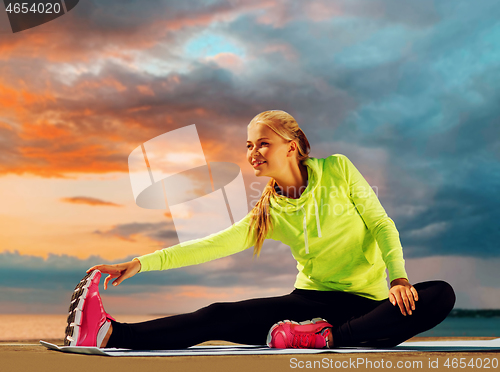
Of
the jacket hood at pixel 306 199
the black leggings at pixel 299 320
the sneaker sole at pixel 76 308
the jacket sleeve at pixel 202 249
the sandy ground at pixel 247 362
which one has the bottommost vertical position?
the sandy ground at pixel 247 362

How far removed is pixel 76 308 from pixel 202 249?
25.4 inches

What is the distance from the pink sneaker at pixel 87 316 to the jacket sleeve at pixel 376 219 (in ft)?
4.14

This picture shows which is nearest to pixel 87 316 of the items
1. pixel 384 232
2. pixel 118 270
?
pixel 118 270

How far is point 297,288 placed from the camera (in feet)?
7.48

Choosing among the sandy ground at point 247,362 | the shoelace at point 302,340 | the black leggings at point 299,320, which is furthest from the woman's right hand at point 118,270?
the shoelace at point 302,340

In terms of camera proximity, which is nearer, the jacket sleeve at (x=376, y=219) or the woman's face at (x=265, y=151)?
the jacket sleeve at (x=376, y=219)

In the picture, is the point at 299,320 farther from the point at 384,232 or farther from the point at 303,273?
the point at 384,232

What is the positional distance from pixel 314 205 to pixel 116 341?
1144 millimetres

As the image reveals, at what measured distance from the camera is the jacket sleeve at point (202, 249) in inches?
78.2

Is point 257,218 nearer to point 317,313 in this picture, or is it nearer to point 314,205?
point 314,205

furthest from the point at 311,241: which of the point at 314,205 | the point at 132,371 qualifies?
the point at 132,371

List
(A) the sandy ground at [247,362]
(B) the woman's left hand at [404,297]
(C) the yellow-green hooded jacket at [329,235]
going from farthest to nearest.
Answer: (C) the yellow-green hooded jacket at [329,235] < (B) the woman's left hand at [404,297] < (A) the sandy ground at [247,362]

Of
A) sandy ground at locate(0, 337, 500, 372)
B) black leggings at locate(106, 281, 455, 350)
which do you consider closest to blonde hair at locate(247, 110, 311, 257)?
black leggings at locate(106, 281, 455, 350)

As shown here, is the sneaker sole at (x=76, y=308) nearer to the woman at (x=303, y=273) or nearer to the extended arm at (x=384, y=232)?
the woman at (x=303, y=273)
